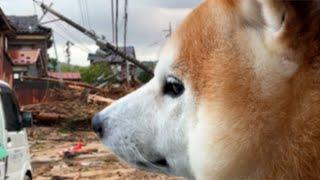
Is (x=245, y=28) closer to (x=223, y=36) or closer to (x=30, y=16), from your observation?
(x=223, y=36)

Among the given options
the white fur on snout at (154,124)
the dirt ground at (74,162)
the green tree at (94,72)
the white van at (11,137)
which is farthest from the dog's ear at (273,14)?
the green tree at (94,72)

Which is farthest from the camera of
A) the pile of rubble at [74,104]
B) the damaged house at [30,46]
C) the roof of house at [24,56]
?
the damaged house at [30,46]

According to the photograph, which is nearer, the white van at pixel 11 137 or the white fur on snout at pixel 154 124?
the white fur on snout at pixel 154 124

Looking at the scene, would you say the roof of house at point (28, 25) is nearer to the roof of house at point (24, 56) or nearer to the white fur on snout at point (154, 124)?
the roof of house at point (24, 56)

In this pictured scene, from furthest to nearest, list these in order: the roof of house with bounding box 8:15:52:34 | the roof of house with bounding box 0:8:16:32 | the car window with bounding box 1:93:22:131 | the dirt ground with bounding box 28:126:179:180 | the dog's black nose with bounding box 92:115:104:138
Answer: the roof of house with bounding box 8:15:52:34
the roof of house with bounding box 0:8:16:32
the dirt ground with bounding box 28:126:179:180
the car window with bounding box 1:93:22:131
the dog's black nose with bounding box 92:115:104:138

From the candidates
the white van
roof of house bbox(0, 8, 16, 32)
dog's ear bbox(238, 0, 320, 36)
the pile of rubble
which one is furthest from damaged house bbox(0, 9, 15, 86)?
dog's ear bbox(238, 0, 320, 36)

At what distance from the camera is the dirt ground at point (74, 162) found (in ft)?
48.2

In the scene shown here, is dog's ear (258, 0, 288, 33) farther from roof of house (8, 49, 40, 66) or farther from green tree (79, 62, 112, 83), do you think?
green tree (79, 62, 112, 83)

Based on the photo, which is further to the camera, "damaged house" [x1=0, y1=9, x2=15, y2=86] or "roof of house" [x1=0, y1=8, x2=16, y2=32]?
"damaged house" [x1=0, y1=9, x2=15, y2=86]

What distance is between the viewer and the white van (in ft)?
27.9

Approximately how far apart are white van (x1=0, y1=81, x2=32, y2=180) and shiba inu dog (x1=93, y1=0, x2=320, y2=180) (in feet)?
19.6

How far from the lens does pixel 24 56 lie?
186 feet

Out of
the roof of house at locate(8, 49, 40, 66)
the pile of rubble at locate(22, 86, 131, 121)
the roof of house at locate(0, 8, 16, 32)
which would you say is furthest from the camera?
the roof of house at locate(8, 49, 40, 66)

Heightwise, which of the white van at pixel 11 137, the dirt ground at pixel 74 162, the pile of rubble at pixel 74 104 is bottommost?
the pile of rubble at pixel 74 104
